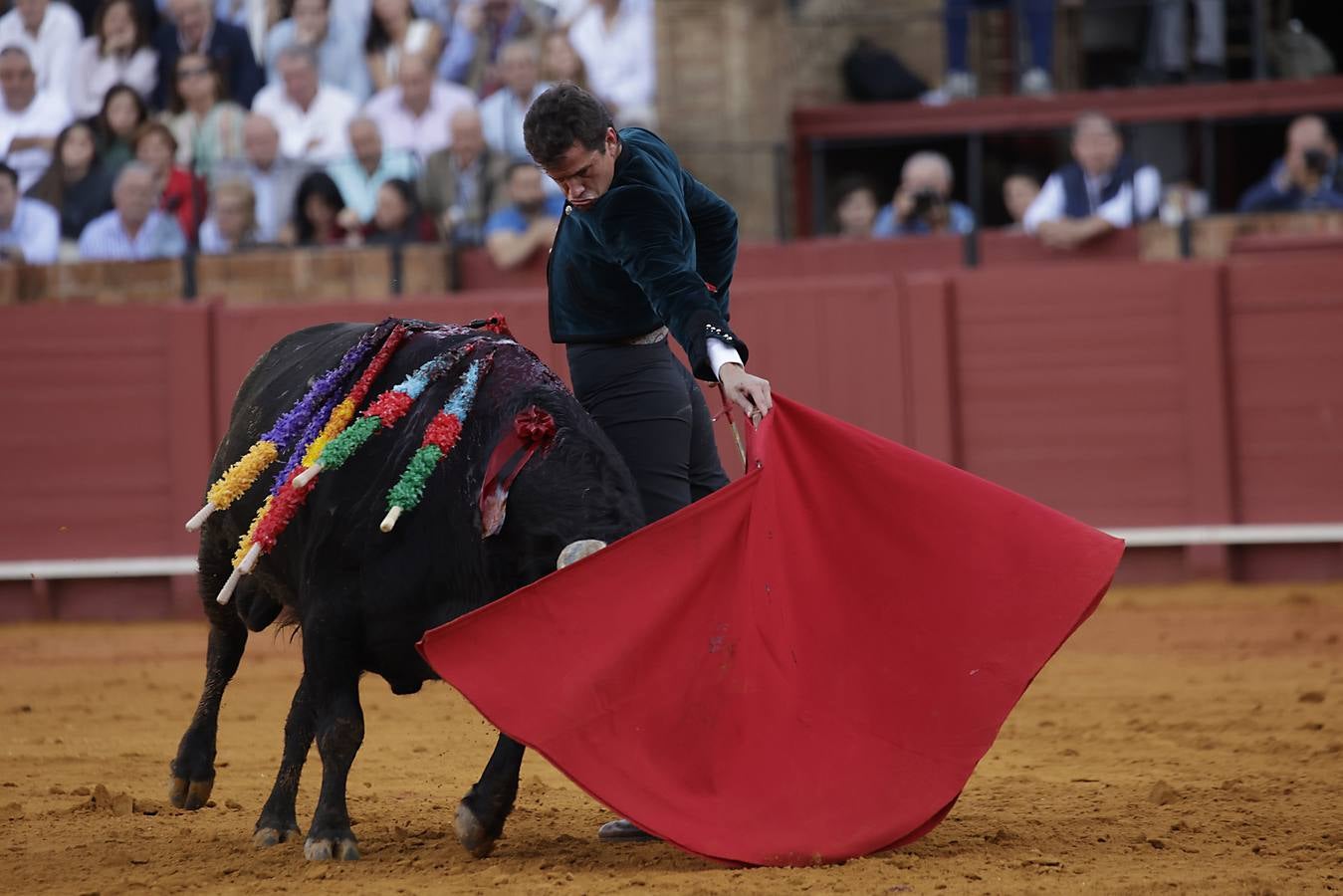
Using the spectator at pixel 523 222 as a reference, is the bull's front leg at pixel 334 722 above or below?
below

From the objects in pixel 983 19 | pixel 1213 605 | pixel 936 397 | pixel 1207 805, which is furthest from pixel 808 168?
pixel 1207 805

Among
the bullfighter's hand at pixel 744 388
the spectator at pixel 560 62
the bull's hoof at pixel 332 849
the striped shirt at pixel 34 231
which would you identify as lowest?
the bull's hoof at pixel 332 849

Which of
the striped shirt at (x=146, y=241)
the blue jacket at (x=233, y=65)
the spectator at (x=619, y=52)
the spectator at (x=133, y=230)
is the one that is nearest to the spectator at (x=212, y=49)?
the blue jacket at (x=233, y=65)

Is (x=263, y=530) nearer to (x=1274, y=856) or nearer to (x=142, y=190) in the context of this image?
(x=1274, y=856)

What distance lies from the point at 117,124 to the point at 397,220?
5.77 ft

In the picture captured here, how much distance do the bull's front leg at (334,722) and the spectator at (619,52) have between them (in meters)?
6.60

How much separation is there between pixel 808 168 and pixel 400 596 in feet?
27.7

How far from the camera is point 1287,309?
27.6ft

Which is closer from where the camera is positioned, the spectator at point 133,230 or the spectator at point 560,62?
the spectator at point 133,230

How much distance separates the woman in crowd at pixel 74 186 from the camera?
9.73 meters

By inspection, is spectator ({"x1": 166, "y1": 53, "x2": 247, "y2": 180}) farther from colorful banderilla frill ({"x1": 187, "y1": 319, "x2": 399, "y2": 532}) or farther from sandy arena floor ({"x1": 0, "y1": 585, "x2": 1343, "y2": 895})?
colorful banderilla frill ({"x1": 187, "y1": 319, "x2": 399, "y2": 532})

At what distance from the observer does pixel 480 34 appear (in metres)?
10.3

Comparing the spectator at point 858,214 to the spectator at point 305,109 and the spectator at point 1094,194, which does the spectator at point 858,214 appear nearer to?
the spectator at point 1094,194

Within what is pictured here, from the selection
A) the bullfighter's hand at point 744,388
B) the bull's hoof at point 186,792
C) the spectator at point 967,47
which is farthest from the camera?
the spectator at point 967,47
